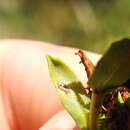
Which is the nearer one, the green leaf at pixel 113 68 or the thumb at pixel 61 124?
the green leaf at pixel 113 68

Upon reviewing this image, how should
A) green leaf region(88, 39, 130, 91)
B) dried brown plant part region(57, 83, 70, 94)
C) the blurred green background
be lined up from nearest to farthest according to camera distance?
green leaf region(88, 39, 130, 91)
dried brown plant part region(57, 83, 70, 94)
the blurred green background

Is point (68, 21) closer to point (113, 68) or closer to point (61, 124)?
point (61, 124)

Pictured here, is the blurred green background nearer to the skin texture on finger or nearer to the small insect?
the skin texture on finger

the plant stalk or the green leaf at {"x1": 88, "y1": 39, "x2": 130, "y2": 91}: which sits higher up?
the green leaf at {"x1": 88, "y1": 39, "x2": 130, "y2": 91}

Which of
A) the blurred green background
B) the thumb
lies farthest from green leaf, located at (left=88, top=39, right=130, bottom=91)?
the blurred green background

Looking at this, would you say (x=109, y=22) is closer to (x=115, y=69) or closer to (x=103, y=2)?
(x=103, y=2)

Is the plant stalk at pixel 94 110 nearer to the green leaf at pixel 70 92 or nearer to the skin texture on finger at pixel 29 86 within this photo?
the green leaf at pixel 70 92

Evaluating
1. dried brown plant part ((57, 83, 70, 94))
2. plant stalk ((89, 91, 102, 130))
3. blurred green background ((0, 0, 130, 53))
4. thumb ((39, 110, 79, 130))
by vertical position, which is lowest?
thumb ((39, 110, 79, 130))

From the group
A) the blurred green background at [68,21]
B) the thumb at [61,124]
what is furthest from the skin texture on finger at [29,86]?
the blurred green background at [68,21]

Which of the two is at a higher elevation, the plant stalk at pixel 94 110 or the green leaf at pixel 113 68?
the green leaf at pixel 113 68
